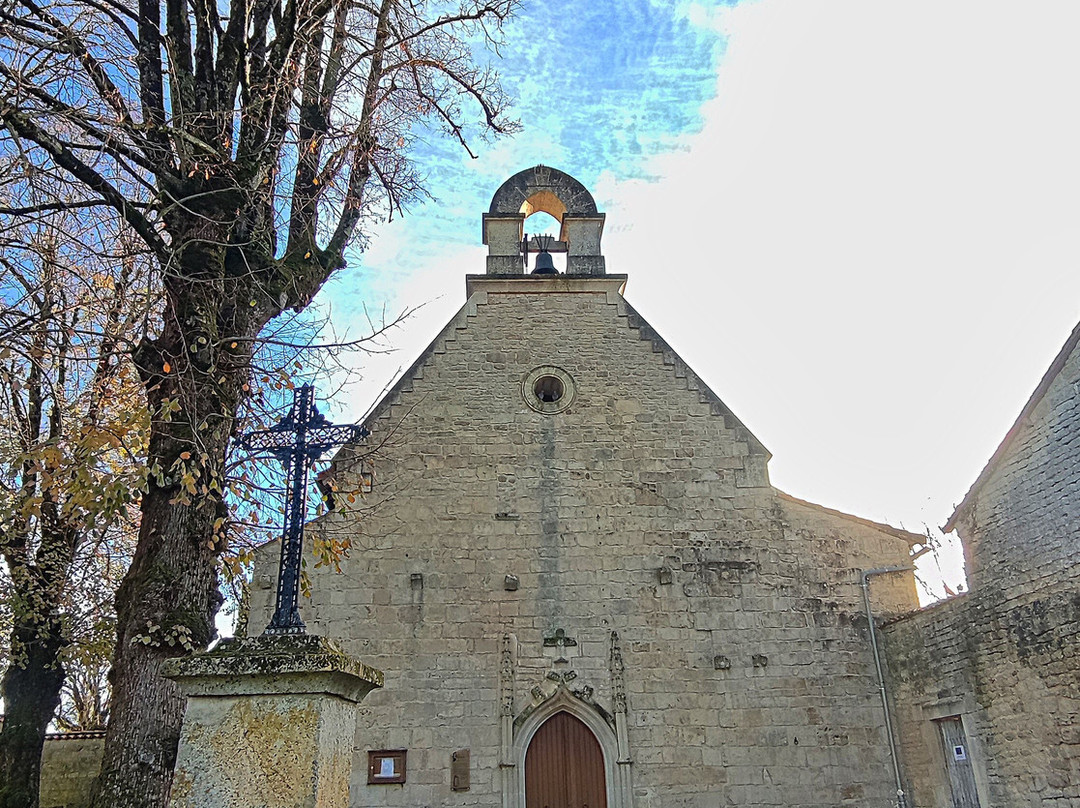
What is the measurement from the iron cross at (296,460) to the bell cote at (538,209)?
789cm

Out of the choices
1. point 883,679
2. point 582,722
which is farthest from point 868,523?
point 582,722

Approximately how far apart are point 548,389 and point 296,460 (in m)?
7.35

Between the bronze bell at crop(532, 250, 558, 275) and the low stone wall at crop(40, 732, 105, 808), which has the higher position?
the bronze bell at crop(532, 250, 558, 275)

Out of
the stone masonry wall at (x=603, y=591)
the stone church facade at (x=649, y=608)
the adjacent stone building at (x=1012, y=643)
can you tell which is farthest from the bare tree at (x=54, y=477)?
the adjacent stone building at (x=1012, y=643)

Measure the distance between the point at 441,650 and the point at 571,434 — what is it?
10.7 ft

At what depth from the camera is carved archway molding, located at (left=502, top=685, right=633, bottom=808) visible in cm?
904

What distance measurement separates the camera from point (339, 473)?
9930mm

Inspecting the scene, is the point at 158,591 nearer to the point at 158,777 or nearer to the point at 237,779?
the point at 158,777

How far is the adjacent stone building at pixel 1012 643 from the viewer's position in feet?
24.9

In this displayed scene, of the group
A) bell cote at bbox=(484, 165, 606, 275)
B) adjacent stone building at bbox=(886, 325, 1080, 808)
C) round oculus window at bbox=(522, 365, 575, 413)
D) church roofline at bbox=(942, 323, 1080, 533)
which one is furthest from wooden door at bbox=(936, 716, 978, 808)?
bell cote at bbox=(484, 165, 606, 275)

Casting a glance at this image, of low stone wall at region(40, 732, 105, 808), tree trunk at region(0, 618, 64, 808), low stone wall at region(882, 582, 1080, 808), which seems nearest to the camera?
low stone wall at region(882, 582, 1080, 808)

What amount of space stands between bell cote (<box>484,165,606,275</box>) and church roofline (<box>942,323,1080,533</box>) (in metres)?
5.77

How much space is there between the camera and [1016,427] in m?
8.65

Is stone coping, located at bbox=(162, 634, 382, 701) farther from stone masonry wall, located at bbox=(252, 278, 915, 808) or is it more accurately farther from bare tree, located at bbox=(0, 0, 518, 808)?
stone masonry wall, located at bbox=(252, 278, 915, 808)
